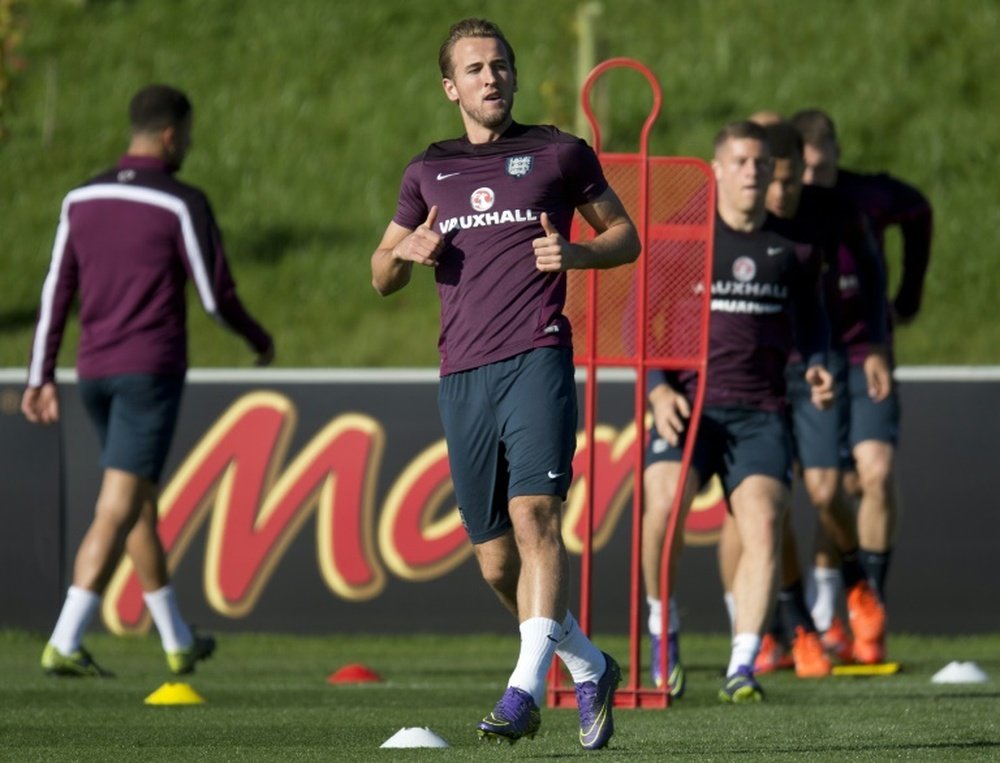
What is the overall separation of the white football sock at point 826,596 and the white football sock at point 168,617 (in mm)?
3050

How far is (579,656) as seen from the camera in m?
6.46

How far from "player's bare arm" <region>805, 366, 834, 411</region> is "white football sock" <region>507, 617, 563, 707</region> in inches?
109

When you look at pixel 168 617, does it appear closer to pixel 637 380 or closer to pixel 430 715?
pixel 430 715

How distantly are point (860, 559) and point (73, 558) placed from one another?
4.21 meters

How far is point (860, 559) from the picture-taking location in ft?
35.1

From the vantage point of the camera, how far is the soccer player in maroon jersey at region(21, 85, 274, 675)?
952 centimetres

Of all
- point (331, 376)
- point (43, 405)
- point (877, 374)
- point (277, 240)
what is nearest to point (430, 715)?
point (43, 405)

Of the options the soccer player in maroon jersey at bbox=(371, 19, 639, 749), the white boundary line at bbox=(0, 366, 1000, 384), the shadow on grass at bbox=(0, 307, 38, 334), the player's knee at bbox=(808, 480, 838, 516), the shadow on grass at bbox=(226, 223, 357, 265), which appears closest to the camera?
the soccer player in maroon jersey at bbox=(371, 19, 639, 749)

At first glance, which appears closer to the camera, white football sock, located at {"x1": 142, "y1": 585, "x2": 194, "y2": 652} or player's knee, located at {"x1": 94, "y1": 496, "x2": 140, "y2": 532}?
player's knee, located at {"x1": 94, "y1": 496, "x2": 140, "y2": 532}

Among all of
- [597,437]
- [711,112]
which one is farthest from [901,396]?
[711,112]

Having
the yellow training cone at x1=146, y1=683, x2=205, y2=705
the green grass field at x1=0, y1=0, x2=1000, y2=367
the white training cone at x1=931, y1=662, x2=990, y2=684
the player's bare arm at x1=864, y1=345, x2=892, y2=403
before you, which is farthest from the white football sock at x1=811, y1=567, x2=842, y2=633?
the green grass field at x1=0, y1=0, x2=1000, y2=367

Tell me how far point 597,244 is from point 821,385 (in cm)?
261

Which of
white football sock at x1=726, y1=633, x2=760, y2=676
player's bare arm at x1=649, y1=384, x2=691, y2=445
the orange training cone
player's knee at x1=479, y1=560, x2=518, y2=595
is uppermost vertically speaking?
player's bare arm at x1=649, y1=384, x2=691, y2=445

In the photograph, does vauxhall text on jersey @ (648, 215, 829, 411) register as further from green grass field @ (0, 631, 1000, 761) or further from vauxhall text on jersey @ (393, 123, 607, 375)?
vauxhall text on jersey @ (393, 123, 607, 375)
